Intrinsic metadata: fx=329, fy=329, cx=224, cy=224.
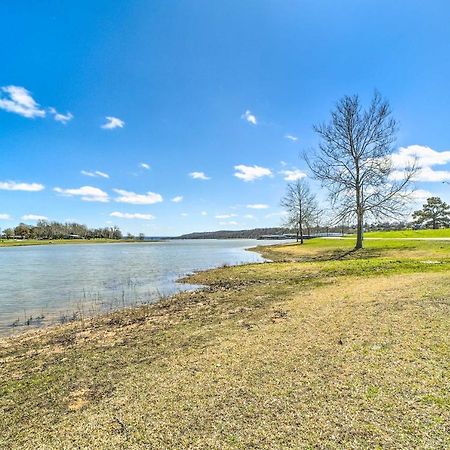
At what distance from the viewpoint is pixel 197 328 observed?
24.8 ft

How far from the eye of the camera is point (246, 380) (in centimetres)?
448

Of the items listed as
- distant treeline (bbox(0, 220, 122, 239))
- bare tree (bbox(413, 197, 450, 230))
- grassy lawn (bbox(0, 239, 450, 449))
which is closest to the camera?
grassy lawn (bbox(0, 239, 450, 449))

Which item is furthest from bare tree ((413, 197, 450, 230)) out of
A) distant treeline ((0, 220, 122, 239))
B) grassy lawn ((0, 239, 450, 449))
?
distant treeline ((0, 220, 122, 239))

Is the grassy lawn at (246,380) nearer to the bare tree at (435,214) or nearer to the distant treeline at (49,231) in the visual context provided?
the bare tree at (435,214)

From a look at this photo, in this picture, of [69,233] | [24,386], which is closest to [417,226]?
[24,386]

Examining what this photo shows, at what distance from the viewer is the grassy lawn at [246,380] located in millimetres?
3350

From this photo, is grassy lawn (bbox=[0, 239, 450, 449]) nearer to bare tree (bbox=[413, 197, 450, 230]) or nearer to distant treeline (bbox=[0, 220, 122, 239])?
bare tree (bbox=[413, 197, 450, 230])

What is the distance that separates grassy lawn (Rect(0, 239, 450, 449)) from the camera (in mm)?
3350

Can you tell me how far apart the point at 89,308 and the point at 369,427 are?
1108 centimetres

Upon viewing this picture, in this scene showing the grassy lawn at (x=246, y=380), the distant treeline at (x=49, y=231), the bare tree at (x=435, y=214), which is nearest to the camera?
the grassy lawn at (x=246, y=380)

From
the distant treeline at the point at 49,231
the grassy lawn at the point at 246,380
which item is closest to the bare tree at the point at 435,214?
the grassy lawn at the point at 246,380

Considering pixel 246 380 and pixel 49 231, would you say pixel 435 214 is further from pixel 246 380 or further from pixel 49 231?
pixel 49 231

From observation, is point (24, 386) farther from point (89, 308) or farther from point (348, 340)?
point (89, 308)

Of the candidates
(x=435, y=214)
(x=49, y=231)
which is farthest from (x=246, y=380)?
(x=49, y=231)
